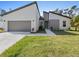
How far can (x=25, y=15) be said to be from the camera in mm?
22375

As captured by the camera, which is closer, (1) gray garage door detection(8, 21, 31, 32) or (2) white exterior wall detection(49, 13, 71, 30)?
(1) gray garage door detection(8, 21, 31, 32)

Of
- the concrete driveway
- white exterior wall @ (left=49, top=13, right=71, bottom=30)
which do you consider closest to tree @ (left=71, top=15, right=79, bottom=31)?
white exterior wall @ (left=49, top=13, right=71, bottom=30)

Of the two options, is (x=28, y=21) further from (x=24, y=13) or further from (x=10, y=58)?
(x=10, y=58)

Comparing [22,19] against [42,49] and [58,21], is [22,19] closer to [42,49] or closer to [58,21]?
[58,21]

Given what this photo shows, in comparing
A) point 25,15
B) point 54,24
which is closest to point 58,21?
point 54,24

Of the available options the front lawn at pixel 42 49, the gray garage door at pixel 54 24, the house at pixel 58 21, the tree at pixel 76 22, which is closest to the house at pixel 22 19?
the tree at pixel 76 22

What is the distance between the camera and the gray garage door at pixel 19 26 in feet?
74.7

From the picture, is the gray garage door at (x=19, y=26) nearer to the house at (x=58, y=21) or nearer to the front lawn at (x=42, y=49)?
the house at (x=58, y=21)

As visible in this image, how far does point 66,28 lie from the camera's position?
30297 millimetres

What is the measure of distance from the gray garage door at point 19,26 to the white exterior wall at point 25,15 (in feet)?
1.63

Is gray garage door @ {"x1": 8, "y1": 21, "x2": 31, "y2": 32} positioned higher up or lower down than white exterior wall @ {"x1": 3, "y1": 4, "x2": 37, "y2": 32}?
lower down

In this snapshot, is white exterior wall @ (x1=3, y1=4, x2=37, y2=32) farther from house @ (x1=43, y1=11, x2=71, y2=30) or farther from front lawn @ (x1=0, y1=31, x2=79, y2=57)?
front lawn @ (x1=0, y1=31, x2=79, y2=57)

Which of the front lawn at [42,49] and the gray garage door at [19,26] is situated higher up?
the gray garage door at [19,26]

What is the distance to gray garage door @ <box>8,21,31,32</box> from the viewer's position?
22781 millimetres
